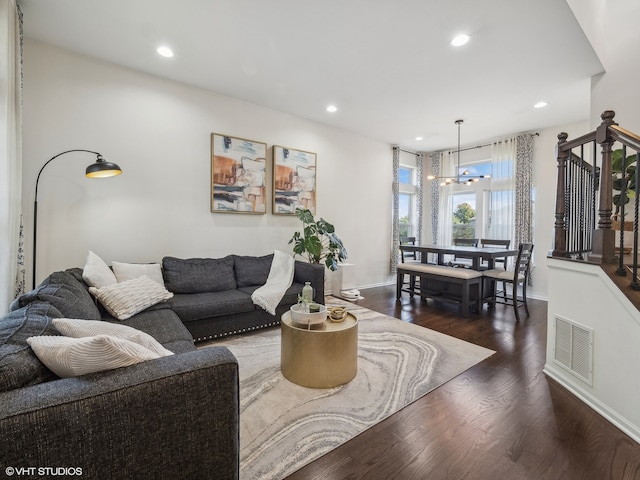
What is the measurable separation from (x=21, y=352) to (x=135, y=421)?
17.4 inches

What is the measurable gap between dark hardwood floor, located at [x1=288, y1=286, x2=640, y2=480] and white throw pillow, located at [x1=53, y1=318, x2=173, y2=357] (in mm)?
927

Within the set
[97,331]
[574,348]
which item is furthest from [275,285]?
[574,348]

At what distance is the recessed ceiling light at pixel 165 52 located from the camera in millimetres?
2873

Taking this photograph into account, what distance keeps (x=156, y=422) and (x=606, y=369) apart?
2.58m

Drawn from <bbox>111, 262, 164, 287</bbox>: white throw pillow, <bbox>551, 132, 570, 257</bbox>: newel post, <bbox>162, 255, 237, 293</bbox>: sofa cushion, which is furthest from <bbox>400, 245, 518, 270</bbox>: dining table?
<bbox>111, 262, 164, 287</bbox>: white throw pillow

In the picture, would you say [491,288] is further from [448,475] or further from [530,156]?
[448,475]

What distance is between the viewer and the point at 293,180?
451 centimetres

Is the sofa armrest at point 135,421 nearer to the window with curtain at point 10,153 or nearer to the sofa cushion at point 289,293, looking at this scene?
the window with curtain at point 10,153

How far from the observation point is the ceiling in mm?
2336

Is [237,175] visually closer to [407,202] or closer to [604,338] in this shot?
[604,338]

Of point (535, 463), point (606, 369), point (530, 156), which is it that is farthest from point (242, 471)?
point (530, 156)

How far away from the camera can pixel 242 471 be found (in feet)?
4.69

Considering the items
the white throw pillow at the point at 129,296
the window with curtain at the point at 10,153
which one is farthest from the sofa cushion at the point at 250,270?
the window with curtain at the point at 10,153

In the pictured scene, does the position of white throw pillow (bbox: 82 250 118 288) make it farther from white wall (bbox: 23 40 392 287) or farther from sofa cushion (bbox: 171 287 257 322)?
sofa cushion (bbox: 171 287 257 322)
